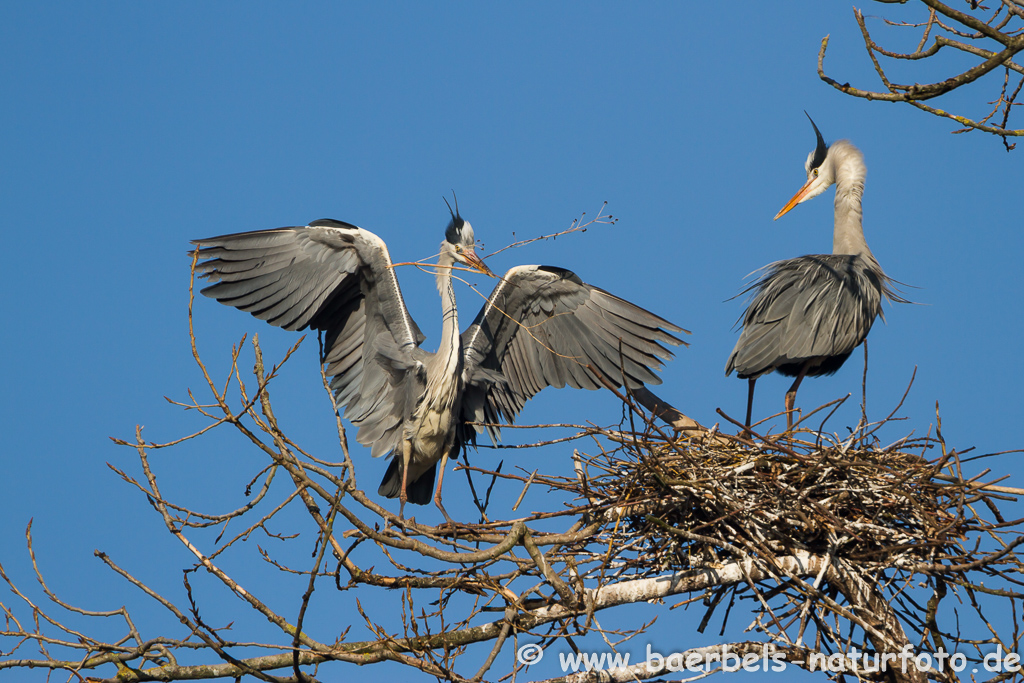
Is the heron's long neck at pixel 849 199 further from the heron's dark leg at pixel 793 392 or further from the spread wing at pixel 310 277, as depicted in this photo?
the spread wing at pixel 310 277

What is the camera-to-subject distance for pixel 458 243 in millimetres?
6754

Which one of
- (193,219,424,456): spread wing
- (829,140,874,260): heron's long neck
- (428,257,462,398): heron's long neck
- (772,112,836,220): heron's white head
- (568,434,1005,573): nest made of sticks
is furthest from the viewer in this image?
(772,112,836,220): heron's white head

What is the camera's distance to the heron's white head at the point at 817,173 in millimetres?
7922

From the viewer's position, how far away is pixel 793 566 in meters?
4.07

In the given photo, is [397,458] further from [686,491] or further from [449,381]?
[686,491]

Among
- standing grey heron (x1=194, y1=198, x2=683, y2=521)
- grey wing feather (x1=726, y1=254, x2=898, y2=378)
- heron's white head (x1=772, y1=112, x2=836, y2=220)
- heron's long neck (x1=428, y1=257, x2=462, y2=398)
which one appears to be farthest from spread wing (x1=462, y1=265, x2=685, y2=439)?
heron's white head (x1=772, y1=112, x2=836, y2=220)

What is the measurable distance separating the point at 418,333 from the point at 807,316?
2624 millimetres

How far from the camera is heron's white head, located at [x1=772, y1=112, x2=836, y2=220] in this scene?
26.0ft

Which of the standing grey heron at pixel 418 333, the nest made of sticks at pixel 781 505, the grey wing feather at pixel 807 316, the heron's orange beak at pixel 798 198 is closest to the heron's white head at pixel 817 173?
the heron's orange beak at pixel 798 198

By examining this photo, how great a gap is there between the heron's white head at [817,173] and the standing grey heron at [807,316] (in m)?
1.20

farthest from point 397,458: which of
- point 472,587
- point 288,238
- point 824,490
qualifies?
point 824,490

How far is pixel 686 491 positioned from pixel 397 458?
280cm

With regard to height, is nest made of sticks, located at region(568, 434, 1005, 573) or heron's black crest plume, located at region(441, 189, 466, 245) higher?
heron's black crest plume, located at region(441, 189, 466, 245)

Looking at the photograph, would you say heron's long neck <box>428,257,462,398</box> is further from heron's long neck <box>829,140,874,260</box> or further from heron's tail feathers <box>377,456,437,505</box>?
heron's long neck <box>829,140,874,260</box>
